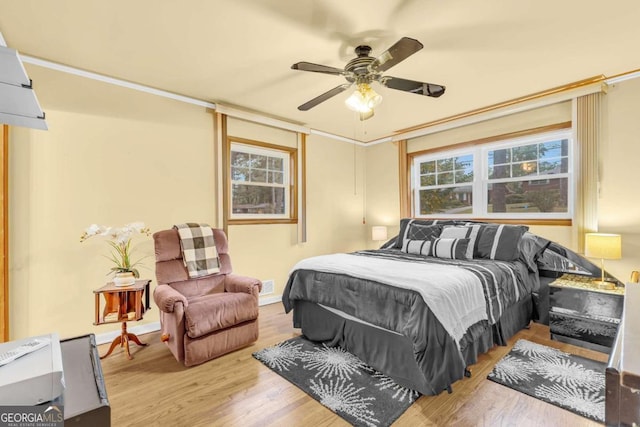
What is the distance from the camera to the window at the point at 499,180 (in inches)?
132

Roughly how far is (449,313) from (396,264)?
0.78 m

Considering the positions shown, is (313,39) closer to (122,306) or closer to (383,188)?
(122,306)

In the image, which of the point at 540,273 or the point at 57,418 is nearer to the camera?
the point at 57,418

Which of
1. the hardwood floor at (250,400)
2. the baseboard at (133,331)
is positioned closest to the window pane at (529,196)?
the hardwood floor at (250,400)

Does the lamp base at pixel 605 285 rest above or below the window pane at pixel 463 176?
below

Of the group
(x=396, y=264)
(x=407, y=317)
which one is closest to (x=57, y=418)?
(x=407, y=317)

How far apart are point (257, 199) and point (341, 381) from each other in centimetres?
257

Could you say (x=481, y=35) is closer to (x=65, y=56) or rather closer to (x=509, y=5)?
(x=509, y=5)

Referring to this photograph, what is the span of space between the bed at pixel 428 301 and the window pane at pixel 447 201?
35.1 inches

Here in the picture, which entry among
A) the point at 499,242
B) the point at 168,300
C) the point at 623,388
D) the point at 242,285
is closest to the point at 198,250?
the point at 242,285

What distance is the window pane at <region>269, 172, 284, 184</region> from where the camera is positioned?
4.14 metres

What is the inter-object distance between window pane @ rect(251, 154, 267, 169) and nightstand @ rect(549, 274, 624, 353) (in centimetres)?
348

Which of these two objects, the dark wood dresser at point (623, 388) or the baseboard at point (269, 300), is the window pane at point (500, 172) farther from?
the dark wood dresser at point (623, 388)

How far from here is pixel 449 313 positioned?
188 cm
